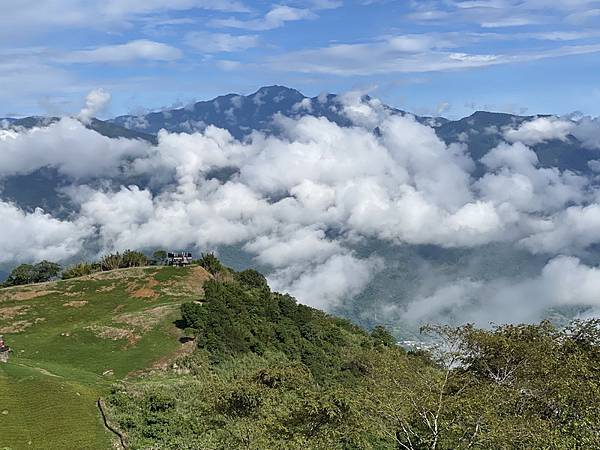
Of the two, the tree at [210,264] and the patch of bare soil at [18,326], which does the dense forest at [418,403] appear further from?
the tree at [210,264]

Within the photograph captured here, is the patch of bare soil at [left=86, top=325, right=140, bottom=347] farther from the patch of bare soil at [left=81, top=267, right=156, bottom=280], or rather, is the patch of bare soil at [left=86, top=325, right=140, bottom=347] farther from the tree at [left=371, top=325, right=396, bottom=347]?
the tree at [left=371, top=325, right=396, bottom=347]

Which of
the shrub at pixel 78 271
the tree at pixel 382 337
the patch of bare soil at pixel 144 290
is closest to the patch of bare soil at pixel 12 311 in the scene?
the patch of bare soil at pixel 144 290

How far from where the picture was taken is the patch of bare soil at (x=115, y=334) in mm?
63306

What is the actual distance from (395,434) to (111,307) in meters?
52.2

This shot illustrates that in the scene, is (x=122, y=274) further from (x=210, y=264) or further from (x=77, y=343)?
(x=77, y=343)

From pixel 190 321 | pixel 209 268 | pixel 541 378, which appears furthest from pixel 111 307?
pixel 541 378

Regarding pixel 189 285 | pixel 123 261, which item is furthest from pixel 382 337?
pixel 123 261

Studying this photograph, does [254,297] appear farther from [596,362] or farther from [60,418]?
[596,362]

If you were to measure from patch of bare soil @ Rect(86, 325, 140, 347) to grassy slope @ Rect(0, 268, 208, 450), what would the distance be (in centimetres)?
11

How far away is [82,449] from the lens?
36.2 metres

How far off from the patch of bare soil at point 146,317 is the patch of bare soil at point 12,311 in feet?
43.9

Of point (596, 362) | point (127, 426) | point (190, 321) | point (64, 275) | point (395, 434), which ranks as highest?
point (596, 362)

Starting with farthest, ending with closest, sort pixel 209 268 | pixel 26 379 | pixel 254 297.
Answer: pixel 209 268 → pixel 254 297 → pixel 26 379

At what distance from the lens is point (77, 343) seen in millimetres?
62156
